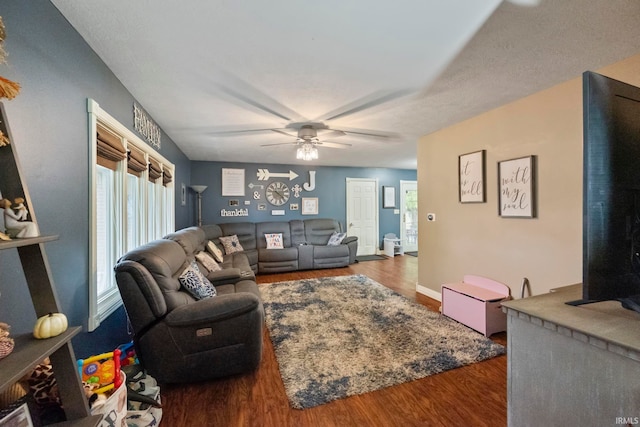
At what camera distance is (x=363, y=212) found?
7.03 meters

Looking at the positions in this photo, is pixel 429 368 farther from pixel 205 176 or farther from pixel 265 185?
pixel 205 176

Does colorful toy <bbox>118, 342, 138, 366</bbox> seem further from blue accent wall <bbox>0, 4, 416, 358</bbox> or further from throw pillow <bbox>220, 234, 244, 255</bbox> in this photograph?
throw pillow <bbox>220, 234, 244, 255</bbox>

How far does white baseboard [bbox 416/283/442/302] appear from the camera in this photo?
3.60 m

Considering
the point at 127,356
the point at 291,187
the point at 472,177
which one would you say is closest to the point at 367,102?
the point at 472,177

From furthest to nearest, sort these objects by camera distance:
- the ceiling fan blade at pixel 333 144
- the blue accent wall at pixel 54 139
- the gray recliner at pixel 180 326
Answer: the ceiling fan blade at pixel 333 144 < the gray recliner at pixel 180 326 < the blue accent wall at pixel 54 139

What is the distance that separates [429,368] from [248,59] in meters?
2.68

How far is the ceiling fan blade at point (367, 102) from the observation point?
2.34 meters

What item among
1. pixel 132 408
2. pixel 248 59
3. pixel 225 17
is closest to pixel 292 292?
pixel 132 408

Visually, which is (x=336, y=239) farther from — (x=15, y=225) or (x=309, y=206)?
(x=15, y=225)

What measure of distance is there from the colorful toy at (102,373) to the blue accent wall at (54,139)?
267 millimetres

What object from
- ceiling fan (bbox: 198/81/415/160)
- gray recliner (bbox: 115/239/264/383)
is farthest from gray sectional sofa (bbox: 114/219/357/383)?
ceiling fan (bbox: 198/81/415/160)

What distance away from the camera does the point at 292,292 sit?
3.95 meters

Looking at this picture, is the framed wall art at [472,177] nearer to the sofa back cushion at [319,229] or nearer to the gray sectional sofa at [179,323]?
the gray sectional sofa at [179,323]

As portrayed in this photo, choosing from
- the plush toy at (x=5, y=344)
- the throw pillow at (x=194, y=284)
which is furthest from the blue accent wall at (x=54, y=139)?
the throw pillow at (x=194, y=284)
